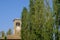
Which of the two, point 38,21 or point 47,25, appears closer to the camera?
point 47,25

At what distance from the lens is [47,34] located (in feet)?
57.1

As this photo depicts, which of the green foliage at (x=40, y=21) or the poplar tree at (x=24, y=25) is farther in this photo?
the poplar tree at (x=24, y=25)

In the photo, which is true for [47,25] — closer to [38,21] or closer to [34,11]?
[38,21]

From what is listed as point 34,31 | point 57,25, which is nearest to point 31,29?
point 34,31

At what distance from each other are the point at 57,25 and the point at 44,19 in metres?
1.44

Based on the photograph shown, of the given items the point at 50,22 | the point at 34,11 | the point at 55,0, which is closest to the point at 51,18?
the point at 50,22

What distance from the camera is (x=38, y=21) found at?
1855cm

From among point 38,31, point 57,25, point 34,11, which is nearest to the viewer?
point 57,25

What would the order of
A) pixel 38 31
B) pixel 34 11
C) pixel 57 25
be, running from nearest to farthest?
pixel 57 25
pixel 38 31
pixel 34 11

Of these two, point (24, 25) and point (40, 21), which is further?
point (24, 25)

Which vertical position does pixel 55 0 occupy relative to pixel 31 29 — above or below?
above

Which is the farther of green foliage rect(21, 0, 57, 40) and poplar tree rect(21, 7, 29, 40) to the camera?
poplar tree rect(21, 7, 29, 40)

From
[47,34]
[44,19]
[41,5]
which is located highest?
[41,5]

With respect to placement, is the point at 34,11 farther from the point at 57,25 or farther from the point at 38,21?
the point at 57,25
